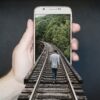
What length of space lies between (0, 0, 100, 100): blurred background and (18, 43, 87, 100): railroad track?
10 cm

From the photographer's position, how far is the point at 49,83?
A: 1.81 meters

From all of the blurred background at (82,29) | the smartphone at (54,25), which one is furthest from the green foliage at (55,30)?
the blurred background at (82,29)

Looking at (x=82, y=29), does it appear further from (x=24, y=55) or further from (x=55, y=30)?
(x=24, y=55)

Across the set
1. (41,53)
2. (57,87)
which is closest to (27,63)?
(41,53)

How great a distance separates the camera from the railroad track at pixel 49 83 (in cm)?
173

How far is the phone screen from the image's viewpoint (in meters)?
1.85

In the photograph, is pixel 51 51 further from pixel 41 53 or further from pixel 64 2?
pixel 64 2

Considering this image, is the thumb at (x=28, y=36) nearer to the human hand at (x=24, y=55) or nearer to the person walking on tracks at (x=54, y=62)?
the human hand at (x=24, y=55)

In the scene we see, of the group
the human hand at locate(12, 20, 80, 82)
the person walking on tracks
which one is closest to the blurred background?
the human hand at locate(12, 20, 80, 82)

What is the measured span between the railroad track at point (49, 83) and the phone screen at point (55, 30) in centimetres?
3

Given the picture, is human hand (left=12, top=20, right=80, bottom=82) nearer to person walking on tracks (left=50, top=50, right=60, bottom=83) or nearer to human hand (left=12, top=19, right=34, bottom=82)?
human hand (left=12, top=19, right=34, bottom=82)

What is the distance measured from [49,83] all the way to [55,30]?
212mm

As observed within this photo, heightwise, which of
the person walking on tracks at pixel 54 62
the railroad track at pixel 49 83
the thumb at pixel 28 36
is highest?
the thumb at pixel 28 36

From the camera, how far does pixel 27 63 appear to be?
76.5 inches
